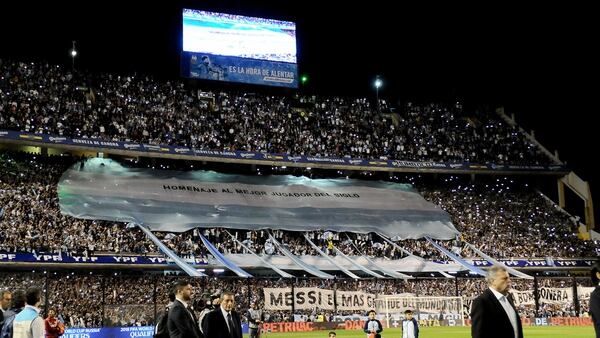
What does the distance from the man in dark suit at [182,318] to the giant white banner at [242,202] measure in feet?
128

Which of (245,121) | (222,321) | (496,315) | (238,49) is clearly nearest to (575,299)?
(245,121)

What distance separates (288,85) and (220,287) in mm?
26223

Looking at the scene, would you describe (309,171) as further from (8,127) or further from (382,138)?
(8,127)

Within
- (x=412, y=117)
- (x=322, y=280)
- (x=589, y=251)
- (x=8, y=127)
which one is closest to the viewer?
(x=322, y=280)

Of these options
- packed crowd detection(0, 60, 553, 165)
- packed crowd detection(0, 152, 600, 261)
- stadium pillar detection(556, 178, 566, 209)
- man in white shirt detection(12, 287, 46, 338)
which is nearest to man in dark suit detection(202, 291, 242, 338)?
man in white shirt detection(12, 287, 46, 338)

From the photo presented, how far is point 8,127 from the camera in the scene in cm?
4838

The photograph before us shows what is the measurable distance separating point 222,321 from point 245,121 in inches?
1957

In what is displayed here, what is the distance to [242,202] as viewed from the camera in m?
55.4

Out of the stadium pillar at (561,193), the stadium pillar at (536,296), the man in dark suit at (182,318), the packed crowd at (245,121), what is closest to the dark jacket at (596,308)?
the man in dark suit at (182,318)

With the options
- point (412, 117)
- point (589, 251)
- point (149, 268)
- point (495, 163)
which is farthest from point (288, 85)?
point (589, 251)

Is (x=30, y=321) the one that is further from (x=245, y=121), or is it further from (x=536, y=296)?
(x=245, y=121)

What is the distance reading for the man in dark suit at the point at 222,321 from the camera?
11.4 meters

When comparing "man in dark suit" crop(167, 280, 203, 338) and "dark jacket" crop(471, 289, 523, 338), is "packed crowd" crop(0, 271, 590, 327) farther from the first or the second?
"dark jacket" crop(471, 289, 523, 338)

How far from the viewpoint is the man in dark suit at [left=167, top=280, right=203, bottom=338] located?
9.88m
